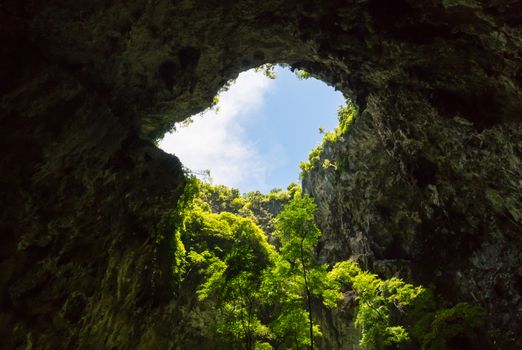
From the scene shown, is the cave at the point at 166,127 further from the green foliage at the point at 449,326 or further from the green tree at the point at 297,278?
the green tree at the point at 297,278

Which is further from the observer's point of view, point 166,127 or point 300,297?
point 166,127

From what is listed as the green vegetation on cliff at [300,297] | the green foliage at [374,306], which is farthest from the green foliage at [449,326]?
the green foliage at [374,306]

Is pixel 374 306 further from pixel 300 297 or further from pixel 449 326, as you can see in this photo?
pixel 300 297

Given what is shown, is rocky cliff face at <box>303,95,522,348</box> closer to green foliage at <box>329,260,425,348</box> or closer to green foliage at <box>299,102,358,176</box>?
Result: green foliage at <box>299,102,358,176</box>

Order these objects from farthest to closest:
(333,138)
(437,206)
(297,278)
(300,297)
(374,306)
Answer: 1. (333,138)
2. (437,206)
3. (374,306)
4. (300,297)
5. (297,278)

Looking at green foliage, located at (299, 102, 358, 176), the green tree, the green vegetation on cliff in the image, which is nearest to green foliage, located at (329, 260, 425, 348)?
the green vegetation on cliff

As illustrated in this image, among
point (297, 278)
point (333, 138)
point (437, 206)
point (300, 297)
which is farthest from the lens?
point (333, 138)

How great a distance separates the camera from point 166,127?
20125 mm

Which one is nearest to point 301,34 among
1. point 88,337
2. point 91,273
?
point 91,273

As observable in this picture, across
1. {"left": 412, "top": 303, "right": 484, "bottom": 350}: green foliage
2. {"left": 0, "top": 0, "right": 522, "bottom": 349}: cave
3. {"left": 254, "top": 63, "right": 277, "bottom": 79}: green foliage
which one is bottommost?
{"left": 412, "top": 303, "right": 484, "bottom": 350}: green foliage

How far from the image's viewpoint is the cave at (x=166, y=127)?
38.4 ft

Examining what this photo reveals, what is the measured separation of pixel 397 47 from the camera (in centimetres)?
1317

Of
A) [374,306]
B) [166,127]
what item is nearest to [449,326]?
[374,306]

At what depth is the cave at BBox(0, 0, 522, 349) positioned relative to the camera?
1170 centimetres
